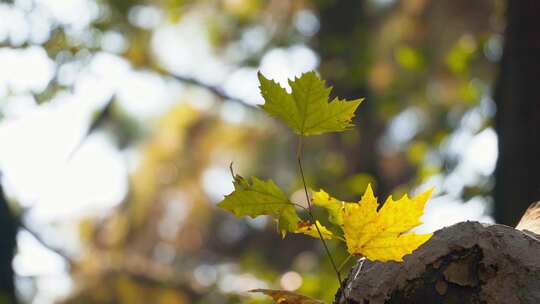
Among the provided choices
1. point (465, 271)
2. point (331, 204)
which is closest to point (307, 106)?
point (331, 204)

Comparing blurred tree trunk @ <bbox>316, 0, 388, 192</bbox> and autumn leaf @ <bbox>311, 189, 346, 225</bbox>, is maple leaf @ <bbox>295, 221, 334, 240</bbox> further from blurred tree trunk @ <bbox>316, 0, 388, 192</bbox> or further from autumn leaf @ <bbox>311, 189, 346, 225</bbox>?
blurred tree trunk @ <bbox>316, 0, 388, 192</bbox>

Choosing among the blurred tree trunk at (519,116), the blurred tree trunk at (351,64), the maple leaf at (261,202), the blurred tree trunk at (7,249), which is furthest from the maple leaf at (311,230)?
the blurred tree trunk at (351,64)

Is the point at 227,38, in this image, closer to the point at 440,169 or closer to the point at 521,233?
the point at 440,169

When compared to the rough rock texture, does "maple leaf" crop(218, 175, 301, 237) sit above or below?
above

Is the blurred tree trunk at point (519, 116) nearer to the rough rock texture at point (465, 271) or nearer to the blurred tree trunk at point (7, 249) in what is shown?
the rough rock texture at point (465, 271)

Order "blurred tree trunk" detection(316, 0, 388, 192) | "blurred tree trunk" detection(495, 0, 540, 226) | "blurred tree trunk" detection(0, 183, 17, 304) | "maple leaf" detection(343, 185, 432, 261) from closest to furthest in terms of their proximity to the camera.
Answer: "maple leaf" detection(343, 185, 432, 261) → "blurred tree trunk" detection(495, 0, 540, 226) → "blurred tree trunk" detection(0, 183, 17, 304) → "blurred tree trunk" detection(316, 0, 388, 192)

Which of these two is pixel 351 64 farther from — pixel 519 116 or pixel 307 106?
pixel 307 106

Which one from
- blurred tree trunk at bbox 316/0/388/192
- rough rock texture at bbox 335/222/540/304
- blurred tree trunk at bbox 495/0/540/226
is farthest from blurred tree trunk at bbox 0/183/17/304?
blurred tree trunk at bbox 316/0/388/192
